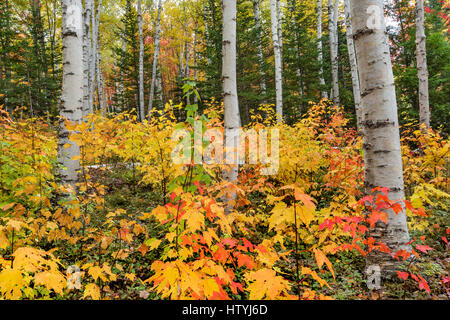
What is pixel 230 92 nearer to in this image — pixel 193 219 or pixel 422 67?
pixel 193 219

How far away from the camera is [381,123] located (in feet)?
6.52

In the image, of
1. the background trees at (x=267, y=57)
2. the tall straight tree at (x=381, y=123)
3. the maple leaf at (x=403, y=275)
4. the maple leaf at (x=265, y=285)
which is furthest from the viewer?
the background trees at (x=267, y=57)

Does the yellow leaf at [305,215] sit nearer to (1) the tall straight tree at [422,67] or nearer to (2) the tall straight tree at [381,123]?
(2) the tall straight tree at [381,123]

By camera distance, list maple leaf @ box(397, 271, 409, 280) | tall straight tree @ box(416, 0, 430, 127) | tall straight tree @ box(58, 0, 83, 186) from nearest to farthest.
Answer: maple leaf @ box(397, 271, 409, 280), tall straight tree @ box(58, 0, 83, 186), tall straight tree @ box(416, 0, 430, 127)

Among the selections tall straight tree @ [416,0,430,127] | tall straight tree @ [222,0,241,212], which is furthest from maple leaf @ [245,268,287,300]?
tall straight tree @ [416,0,430,127]

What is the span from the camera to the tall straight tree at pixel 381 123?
1.99 m

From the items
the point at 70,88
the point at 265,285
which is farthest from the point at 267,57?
the point at 265,285

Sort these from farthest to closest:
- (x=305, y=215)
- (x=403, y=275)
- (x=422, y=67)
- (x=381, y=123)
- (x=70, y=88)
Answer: (x=422, y=67), (x=70, y=88), (x=381, y=123), (x=403, y=275), (x=305, y=215)

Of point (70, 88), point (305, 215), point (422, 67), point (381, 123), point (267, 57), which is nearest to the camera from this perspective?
point (305, 215)

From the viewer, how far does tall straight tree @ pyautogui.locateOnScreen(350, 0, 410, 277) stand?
1.99 m

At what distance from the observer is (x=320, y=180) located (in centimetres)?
506

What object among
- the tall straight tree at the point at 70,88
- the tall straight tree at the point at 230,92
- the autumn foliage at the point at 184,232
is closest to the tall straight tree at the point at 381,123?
the autumn foliage at the point at 184,232

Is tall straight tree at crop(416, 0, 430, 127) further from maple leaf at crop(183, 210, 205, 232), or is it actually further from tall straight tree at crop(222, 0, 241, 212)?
maple leaf at crop(183, 210, 205, 232)
